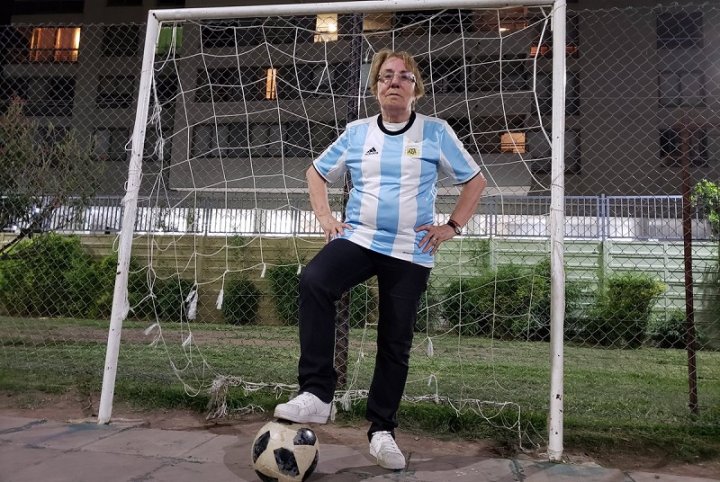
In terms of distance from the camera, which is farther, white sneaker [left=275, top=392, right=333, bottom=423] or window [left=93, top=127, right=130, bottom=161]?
window [left=93, top=127, right=130, bottom=161]

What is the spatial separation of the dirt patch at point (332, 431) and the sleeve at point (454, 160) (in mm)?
1283

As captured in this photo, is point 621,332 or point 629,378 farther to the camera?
point 621,332

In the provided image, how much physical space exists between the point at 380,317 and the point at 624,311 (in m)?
7.38

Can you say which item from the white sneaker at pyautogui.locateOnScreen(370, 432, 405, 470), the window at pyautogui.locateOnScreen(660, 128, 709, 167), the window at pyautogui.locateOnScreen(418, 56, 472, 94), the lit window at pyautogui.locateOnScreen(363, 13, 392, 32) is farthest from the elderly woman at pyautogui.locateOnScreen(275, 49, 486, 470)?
the window at pyautogui.locateOnScreen(660, 128, 709, 167)

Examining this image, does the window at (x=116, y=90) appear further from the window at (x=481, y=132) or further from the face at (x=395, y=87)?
the face at (x=395, y=87)

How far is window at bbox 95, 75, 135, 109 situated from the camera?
820 inches

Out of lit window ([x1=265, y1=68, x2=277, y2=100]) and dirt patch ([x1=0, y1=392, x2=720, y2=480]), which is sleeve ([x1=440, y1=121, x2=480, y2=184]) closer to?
dirt patch ([x1=0, y1=392, x2=720, y2=480])

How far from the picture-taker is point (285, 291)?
27.8 feet

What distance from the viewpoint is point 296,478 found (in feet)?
5.90

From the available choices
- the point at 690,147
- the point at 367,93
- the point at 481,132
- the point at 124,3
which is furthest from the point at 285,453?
the point at 124,3

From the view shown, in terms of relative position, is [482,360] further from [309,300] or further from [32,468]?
[32,468]

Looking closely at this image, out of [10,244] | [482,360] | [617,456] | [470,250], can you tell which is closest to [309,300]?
[617,456]

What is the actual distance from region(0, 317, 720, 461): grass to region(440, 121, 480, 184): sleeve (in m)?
1.39

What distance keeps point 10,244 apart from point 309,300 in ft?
21.7
